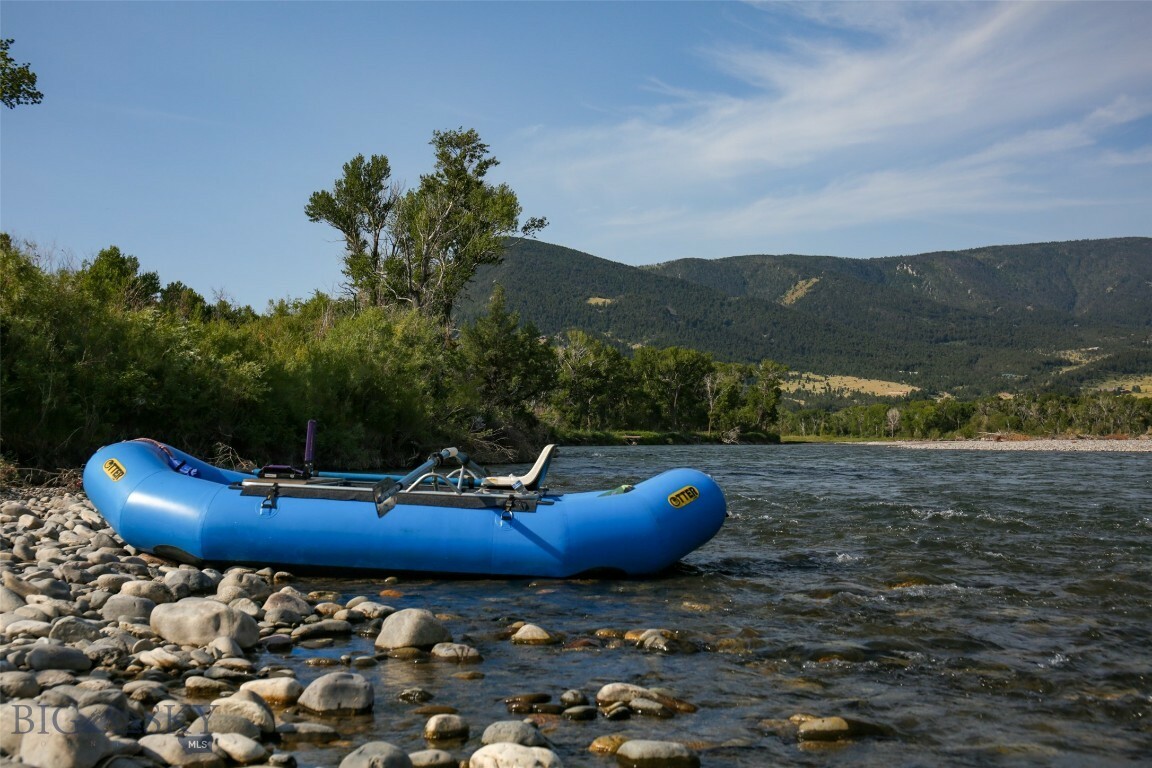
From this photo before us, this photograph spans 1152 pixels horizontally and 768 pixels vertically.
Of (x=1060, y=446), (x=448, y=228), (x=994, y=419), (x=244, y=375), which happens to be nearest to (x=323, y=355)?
(x=244, y=375)

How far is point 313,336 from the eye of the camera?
91.0ft

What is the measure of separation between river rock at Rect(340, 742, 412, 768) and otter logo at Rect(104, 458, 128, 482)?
21.8 feet

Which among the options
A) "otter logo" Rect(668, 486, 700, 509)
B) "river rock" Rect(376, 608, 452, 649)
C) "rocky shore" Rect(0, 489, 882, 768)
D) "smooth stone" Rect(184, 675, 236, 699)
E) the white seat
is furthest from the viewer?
the white seat

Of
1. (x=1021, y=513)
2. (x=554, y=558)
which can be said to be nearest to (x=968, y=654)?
(x=554, y=558)

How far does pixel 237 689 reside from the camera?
17.6 ft

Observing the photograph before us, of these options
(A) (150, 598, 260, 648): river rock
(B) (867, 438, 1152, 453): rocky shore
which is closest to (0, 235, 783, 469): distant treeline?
(A) (150, 598, 260, 648): river rock

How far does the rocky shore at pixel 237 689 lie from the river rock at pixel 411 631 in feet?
0.03

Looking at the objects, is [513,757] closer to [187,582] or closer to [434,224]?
[187,582]

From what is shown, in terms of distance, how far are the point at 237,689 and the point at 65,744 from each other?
1654 mm

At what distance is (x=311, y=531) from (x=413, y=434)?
63.6 ft

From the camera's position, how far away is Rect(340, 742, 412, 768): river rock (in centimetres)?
401

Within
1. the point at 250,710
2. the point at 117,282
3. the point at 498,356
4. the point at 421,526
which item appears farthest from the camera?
the point at 498,356

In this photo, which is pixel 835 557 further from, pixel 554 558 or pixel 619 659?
pixel 619 659

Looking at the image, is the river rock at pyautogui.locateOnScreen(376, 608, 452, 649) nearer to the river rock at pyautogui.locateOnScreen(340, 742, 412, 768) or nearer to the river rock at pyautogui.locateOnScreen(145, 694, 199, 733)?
the river rock at pyautogui.locateOnScreen(145, 694, 199, 733)
